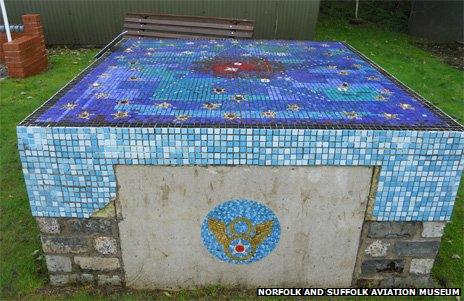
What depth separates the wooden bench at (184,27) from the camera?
26.5ft

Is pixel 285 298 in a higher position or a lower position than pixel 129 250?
lower

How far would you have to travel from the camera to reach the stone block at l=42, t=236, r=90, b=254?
3426mm

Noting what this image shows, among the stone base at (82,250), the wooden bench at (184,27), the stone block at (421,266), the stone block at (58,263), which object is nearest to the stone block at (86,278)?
the stone base at (82,250)

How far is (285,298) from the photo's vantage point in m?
3.57

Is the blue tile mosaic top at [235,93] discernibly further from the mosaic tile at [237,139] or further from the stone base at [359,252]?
the stone base at [359,252]

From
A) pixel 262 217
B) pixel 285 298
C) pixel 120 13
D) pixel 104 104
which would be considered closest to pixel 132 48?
pixel 104 104

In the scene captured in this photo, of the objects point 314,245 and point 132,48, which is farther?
point 132,48

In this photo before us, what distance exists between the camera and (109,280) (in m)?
3.58

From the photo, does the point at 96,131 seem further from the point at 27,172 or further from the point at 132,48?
the point at 132,48

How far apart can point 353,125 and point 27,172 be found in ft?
7.74

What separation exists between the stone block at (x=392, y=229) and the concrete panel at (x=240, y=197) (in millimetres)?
116

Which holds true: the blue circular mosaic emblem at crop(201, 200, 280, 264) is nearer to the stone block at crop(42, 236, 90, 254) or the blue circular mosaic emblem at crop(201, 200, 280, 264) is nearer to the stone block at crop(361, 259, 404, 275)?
the stone block at crop(361, 259, 404, 275)

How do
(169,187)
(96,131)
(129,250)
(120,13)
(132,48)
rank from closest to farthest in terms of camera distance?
(96,131) → (169,187) → (129,250) → (132,48) → (120,13)

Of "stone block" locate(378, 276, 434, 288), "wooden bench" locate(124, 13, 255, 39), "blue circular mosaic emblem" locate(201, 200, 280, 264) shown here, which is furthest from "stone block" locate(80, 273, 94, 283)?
"wooden bench" locate(124, 13, 255, 39)
